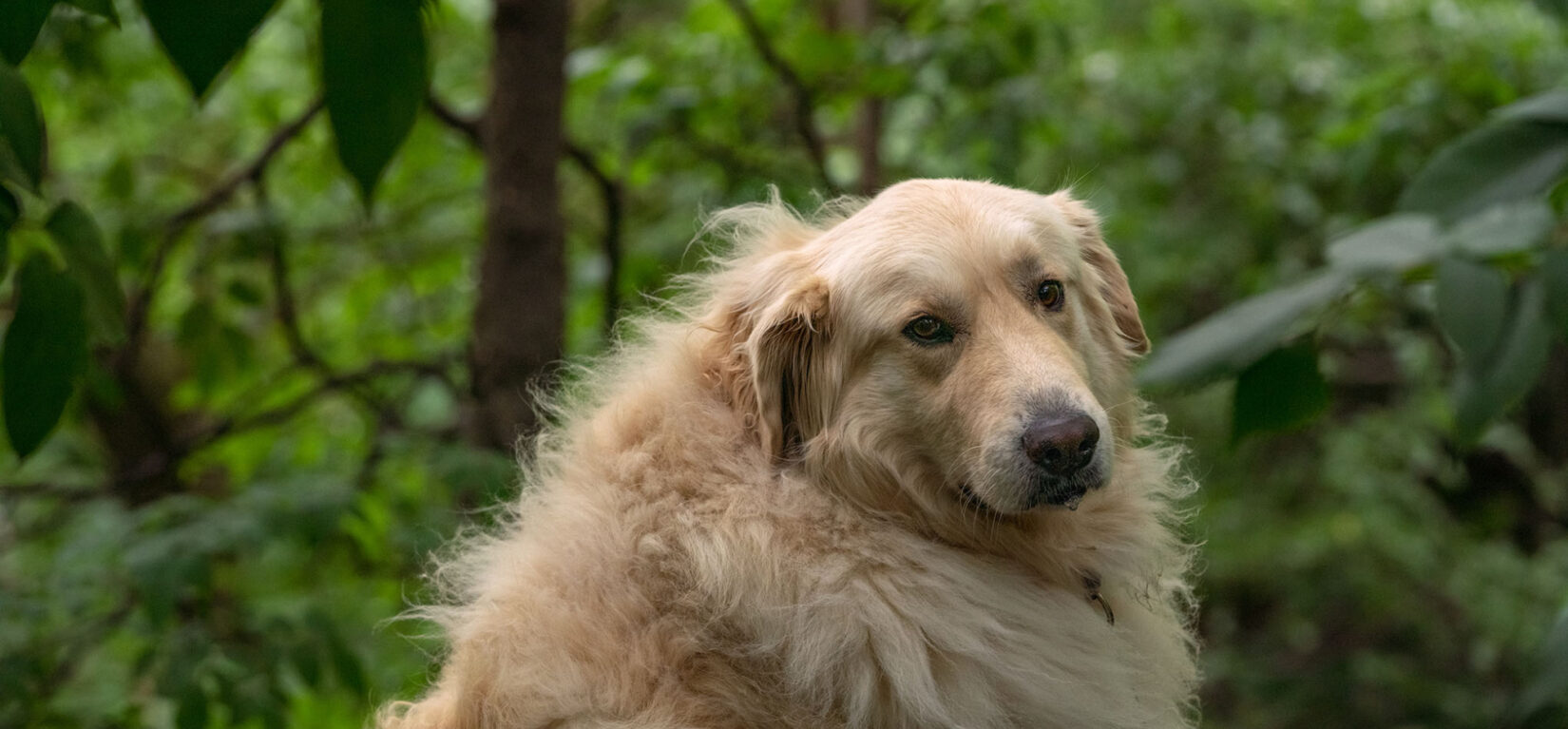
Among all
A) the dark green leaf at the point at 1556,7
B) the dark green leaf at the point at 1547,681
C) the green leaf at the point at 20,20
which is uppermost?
the green leaf at the point at 20,20

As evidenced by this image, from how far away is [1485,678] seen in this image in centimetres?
680

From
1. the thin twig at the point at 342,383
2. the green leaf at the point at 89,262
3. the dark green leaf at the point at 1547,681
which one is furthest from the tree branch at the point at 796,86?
the dark green leaf at the point at 1547,681

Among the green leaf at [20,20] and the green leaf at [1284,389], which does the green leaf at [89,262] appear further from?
the green leaf at [1284,389]

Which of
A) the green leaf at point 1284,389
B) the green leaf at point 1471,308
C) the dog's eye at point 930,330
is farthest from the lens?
the dog's eye at point 930,330

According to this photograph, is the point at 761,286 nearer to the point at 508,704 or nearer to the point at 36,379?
the point at 508,704

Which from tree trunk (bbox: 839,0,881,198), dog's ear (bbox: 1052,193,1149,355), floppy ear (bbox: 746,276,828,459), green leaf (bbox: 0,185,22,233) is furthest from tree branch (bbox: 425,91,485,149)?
green leaf (bbox: 0,185,22,233)

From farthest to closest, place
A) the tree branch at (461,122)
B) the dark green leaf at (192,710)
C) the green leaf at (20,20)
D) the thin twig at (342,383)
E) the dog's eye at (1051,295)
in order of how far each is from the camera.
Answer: the thin twig at (342,383) < the tree branch at (461,122) < the dark green leaf at (192,710) < the dog's eye at (1051,295) < the green leaf at (20,20)

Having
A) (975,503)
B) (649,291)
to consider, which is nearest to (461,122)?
(649,291)

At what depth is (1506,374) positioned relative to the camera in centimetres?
105

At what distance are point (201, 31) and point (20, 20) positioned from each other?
27 centimetres

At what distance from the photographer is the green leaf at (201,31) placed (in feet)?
3.41

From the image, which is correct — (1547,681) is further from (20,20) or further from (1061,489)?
(20,20)

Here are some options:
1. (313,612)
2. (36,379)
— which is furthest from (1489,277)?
(313,612)

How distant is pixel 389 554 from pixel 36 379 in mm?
4064
